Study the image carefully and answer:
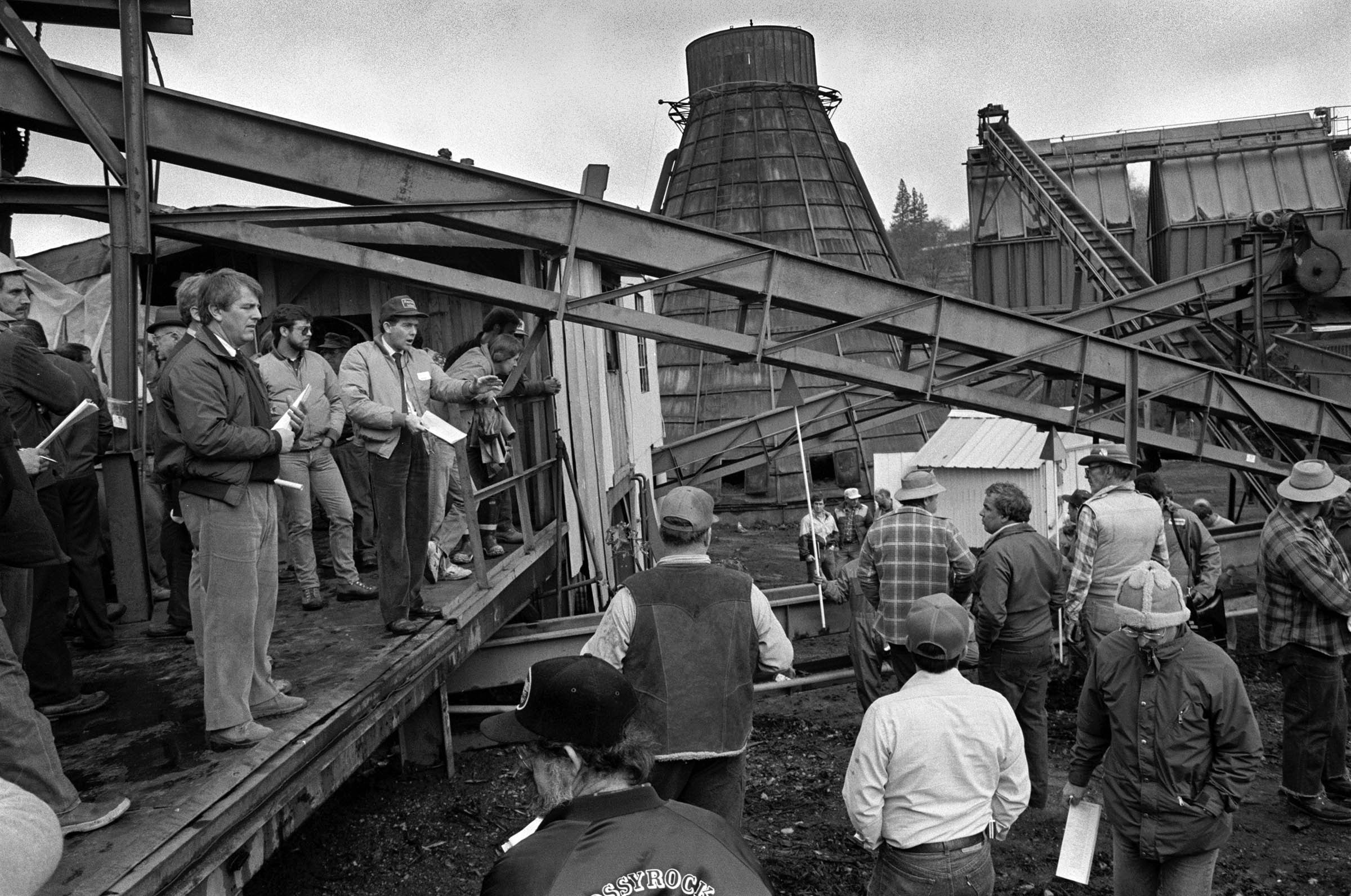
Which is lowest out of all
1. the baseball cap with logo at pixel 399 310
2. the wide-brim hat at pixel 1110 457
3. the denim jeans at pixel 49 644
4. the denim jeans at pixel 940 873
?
the denim jeans at pixel 940 873

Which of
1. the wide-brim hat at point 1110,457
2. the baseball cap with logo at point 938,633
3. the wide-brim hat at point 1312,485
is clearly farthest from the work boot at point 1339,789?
the baseball cap with logo at point 938,633

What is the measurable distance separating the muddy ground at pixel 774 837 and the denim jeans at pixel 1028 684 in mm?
292

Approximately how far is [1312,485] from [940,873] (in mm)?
3722

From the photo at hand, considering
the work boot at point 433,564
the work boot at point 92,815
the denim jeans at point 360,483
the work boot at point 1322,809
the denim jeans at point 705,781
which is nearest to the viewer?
the work boot at point 92,815

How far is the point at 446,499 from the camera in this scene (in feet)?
24.3

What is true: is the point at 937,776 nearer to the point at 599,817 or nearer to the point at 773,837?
the point at 599,817

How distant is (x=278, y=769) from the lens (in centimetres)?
364

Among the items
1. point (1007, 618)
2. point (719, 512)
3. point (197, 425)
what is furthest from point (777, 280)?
point (719, 512)

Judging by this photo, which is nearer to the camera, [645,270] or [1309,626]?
[1309,626]

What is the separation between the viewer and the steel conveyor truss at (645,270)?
6.88 metres

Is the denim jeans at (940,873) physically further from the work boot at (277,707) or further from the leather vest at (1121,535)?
the leather vest at (1121,535)

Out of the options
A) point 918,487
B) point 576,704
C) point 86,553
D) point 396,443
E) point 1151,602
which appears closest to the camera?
point 576,704

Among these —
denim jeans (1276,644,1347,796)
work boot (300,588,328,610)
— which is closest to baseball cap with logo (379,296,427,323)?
work boot (300,588,328,610)

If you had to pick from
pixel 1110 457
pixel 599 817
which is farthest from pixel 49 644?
pixel 1110 457
